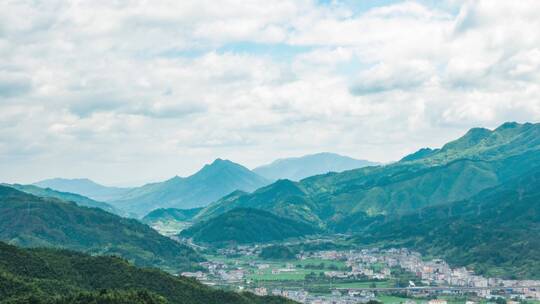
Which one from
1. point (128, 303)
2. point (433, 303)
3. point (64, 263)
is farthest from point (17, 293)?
point (433, 303)

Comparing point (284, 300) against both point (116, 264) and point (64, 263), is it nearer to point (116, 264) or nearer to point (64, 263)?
point (116, 264)

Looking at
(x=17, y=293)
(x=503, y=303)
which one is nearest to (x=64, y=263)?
(x=17, y=293)

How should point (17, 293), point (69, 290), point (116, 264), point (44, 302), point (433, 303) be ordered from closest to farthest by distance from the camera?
point (44, 302)
point (17, 293)
point (69, 290)
point (116, 264)
point (433, 303)

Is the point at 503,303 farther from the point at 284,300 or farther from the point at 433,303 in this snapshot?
the point at 284,300

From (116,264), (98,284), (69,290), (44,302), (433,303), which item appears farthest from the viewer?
(433,303)

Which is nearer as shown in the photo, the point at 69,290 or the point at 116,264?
the point at 69,290

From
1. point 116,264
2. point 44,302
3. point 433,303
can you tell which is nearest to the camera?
point 44,302
